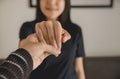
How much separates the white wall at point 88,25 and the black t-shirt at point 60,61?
0.51 meters

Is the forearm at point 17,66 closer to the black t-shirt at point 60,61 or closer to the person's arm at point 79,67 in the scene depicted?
the black t-shirt at point 60,61

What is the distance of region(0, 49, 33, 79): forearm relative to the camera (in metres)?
0.32

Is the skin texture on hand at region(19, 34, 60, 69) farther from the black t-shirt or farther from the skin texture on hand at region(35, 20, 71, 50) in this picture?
the black t-shirt

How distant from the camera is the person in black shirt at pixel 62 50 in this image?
1037 millimetres

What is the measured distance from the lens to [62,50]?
42.6 inches

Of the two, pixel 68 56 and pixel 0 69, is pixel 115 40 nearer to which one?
pixel 68 56

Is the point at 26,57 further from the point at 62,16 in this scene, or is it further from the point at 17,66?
the point at 62,16

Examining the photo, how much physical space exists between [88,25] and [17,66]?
1.37 metres

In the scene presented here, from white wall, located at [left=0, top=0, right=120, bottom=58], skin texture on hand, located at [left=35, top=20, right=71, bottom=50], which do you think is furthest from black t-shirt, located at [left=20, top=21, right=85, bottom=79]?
skin texture on hand, located at [left=35, top=20, right=71, bottom=50]

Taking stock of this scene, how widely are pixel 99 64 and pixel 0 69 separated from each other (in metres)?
1.34

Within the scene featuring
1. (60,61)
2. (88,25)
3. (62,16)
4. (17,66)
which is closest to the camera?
(17,66)

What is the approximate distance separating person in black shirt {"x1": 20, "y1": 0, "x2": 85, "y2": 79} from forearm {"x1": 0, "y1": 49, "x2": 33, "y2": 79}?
664 millimetres

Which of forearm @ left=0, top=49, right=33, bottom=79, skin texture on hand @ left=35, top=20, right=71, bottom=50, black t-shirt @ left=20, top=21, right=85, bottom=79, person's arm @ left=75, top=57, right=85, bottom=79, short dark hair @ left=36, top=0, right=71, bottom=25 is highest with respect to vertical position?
skin texture on hand @ left=35, top=20, right=71, bottom=50

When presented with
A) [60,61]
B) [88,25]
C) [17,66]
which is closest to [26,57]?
[17,66]
